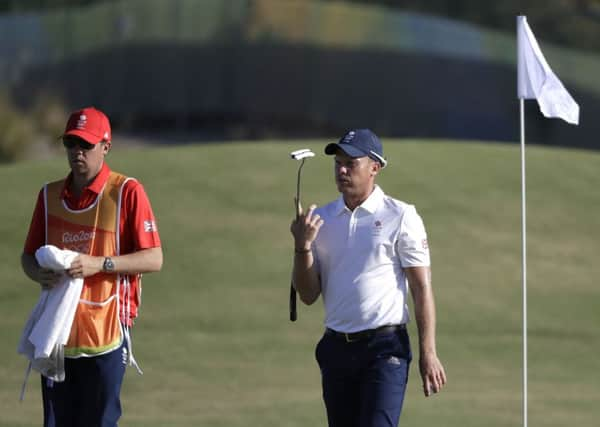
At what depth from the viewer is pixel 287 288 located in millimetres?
12484

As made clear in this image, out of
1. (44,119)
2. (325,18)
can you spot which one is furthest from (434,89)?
(44,119)

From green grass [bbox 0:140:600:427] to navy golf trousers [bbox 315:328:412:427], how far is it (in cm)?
323

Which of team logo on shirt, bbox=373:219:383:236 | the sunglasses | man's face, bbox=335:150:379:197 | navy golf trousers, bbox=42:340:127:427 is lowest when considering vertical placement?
navy golf trousers, bbox=42:340:127:427

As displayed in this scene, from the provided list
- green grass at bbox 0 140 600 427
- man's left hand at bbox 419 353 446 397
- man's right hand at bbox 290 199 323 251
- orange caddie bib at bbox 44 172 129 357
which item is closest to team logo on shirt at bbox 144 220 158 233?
orange caddie bib at bbox 44 172 129 357

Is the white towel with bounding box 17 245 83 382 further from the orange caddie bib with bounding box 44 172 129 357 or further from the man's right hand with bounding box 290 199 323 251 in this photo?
the man's right hand with bounding box 290 199 323 251

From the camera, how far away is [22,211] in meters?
13.8

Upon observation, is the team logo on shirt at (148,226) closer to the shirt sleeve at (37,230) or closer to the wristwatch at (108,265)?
the wristwatch at (108,265)

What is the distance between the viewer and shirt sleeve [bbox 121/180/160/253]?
18.4 feet

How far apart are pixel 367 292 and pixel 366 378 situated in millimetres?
371

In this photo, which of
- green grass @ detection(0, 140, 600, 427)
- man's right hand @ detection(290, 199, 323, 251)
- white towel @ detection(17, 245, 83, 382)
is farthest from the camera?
green grass @ detection(0, 140, 600, 427)

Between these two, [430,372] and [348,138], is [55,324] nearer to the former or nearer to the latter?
[348,138]

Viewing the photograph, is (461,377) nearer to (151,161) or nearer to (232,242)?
(232,242)

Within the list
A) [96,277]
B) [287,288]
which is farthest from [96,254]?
[287,288]

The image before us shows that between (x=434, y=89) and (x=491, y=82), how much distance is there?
1032 mm
